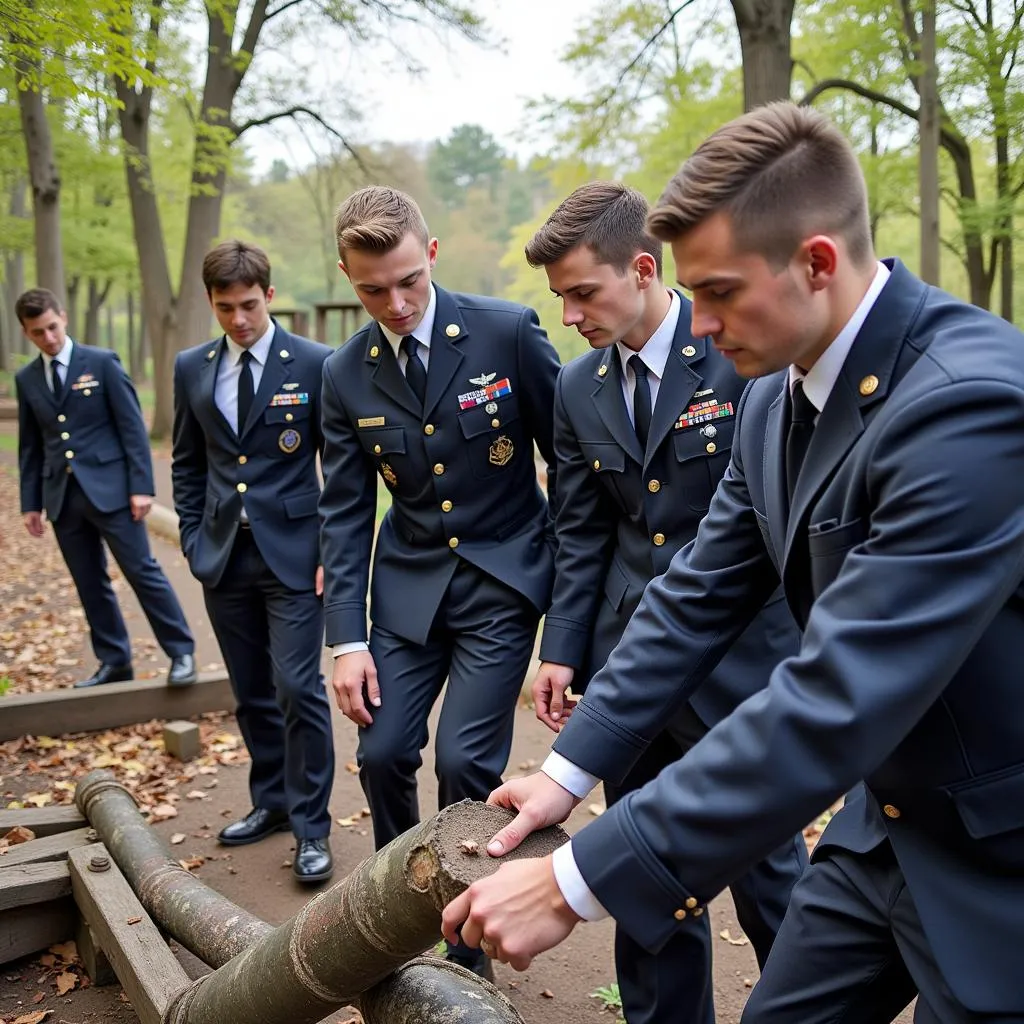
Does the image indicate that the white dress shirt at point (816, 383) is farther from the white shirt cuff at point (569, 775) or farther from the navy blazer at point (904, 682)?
the white shirt cuff at point (569, 775)

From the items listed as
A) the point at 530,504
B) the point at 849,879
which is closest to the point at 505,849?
the point at 849,879

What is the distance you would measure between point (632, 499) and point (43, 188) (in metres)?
12.2

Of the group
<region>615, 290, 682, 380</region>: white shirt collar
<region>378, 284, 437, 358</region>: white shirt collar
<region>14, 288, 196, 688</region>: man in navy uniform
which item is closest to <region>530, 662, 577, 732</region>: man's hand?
<region>615, 290, 682, 380</region>: white shirt collar

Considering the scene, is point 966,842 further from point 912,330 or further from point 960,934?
point 912,330

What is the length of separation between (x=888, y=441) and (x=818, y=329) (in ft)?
0.75

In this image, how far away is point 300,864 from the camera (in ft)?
13.9

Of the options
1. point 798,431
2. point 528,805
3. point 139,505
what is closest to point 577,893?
point 528,805

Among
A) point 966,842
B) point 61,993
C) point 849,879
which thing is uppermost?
point 966,842

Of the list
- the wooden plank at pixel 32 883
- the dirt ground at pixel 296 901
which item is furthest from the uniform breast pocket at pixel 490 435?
the wooden plank at pixel 32 883

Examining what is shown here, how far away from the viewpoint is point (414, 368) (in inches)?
141

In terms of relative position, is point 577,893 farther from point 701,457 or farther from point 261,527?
point 261,527

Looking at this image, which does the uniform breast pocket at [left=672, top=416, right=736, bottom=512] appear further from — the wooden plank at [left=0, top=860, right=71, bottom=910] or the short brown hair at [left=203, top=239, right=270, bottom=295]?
the wooden plank at [left=0, top=860, right=71, bottom=910]

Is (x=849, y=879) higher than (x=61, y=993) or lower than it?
higher

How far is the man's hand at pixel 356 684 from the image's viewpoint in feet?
11.3
